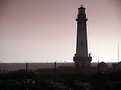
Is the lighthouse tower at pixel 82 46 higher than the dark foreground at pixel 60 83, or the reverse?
the lighthouse tower at pixel 82 46

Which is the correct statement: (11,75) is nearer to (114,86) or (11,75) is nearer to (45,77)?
(45,77)

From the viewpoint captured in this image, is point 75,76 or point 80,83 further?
point 75,76

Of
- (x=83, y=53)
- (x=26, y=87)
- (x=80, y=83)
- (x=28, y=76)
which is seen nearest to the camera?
(x=26, y=87)

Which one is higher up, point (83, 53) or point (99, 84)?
point (83, 53)

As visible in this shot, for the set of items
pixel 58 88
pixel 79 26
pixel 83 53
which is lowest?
pixel 58 88

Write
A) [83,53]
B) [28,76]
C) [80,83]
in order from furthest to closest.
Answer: [83,53] < [28,76] < [80,83]

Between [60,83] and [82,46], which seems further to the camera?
[82,46]

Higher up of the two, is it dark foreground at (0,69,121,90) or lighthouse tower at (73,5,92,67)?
lighthouse tower at (73,5,92,67)

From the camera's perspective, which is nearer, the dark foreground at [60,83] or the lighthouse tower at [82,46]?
the dark foreground at [60,83]

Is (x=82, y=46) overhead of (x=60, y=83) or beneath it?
overhead

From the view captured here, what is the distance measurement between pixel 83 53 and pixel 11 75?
17.5 m

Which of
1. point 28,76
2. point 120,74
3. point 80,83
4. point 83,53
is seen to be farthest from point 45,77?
point 83,53

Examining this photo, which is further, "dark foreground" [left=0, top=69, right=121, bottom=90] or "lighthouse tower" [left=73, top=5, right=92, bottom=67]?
"lighthouse tower" [left=73, top=5, right=92, bottom=67]

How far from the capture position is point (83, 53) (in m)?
45.2
